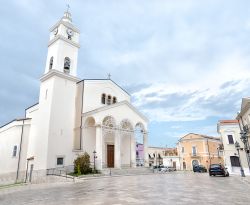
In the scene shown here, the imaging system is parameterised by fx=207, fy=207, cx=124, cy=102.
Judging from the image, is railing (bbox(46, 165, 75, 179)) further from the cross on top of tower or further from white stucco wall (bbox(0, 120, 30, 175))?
the cross on top of tower

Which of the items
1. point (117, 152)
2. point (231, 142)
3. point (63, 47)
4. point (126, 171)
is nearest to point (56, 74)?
point (63, 47)

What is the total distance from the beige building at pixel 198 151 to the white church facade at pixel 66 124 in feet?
68.5

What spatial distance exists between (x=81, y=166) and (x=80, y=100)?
27.2ft

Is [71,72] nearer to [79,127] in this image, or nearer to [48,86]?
[48,86]

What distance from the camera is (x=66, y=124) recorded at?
23.6 m

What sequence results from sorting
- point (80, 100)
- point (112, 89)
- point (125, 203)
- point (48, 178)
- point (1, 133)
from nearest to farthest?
point (125, 203)
point (48, 178)
point (80, 100)
point (1, 133)
point (112, 89)

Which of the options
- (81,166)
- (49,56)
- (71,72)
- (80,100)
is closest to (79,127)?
(80,100)

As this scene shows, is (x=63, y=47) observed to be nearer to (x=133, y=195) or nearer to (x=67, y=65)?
(x=67, y=65)

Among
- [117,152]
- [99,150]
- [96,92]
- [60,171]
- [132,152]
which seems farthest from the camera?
[96,92]

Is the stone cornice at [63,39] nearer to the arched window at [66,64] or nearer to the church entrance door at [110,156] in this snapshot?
the arched window at [66,64]

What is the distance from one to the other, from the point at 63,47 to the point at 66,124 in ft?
32.3

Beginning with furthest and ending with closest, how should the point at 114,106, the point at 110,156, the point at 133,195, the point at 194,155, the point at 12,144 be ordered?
1. the point at 194,155
2. the point at 110,156
3. the point at 114,106
4. the point at 12,144
5. the point at 133,195

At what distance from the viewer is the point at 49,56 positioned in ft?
87.7

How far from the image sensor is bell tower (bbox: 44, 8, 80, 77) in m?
25.5
